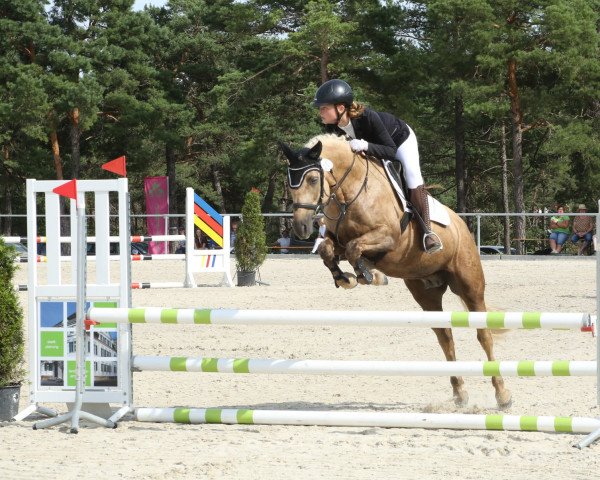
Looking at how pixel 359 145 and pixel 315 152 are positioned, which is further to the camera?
pixel 359 145

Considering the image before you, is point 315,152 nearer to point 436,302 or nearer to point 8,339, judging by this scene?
point 436,302

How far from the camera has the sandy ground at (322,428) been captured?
430cm

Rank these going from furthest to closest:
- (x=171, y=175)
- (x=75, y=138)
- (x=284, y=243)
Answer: (x=171, y=175), (x=75, y=138), (x=284, y=243)

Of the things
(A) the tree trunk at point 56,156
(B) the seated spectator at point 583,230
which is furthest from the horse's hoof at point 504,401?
(A) the tree trunk at point 56,156

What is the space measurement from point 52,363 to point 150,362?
0.62 metres

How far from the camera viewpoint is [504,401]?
598 cm

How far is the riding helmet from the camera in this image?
5555mm

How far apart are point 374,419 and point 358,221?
119cm

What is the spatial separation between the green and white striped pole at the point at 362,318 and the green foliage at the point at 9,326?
22.4 inches

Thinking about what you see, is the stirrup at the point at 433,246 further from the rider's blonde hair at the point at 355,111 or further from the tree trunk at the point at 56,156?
the tree trunk at the point at 56,156

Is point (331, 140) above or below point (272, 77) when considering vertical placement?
below

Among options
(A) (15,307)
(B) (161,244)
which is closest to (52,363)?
(A) (15,307)

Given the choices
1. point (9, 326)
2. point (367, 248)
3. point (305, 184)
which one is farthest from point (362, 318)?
point (9, 326)

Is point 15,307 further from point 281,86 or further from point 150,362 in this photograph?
point 281,86
